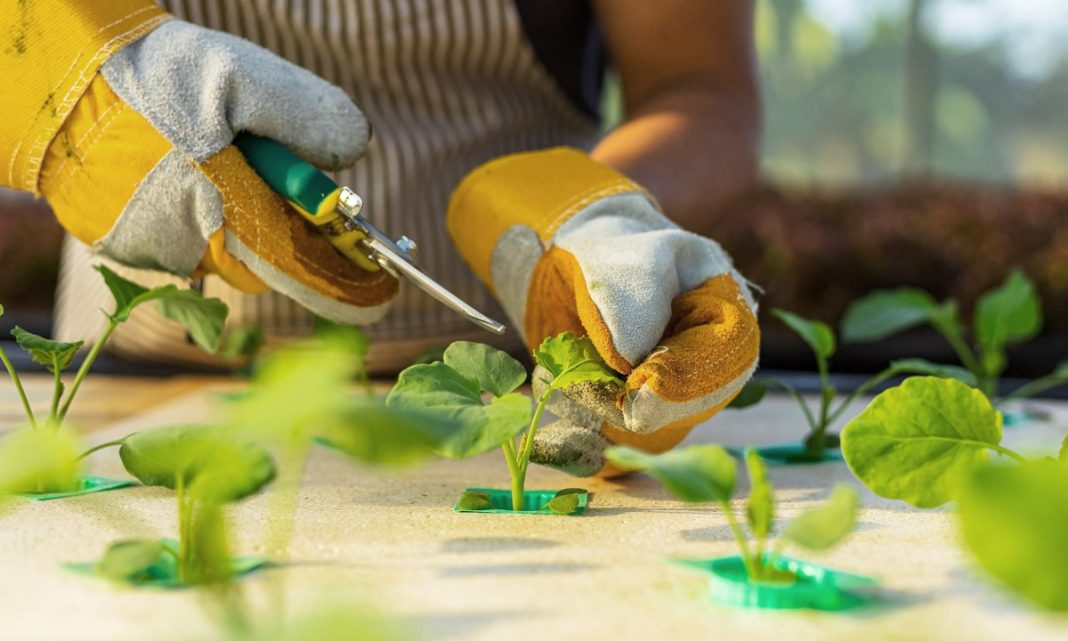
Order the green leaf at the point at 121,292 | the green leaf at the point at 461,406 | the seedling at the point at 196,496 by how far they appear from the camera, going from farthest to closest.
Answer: the green leaf at the point at 121,292
the green leaf at the point at 461,406
the seedling at the point at 196,496

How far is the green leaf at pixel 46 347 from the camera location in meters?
0.78

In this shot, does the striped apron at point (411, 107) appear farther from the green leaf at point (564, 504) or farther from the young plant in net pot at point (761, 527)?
the young plant in net pot at point (761, 527)

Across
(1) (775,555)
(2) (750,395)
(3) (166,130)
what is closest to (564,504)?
(1) (775,555)

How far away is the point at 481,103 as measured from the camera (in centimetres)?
149

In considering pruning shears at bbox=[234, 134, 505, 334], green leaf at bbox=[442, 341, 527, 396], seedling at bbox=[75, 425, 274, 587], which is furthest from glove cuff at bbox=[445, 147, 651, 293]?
seedling at bbox=[75, 425, 274, 587]

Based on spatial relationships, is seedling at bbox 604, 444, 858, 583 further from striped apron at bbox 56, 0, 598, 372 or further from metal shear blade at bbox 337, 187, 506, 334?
striped apron at bbox 56, 0, 598, 372

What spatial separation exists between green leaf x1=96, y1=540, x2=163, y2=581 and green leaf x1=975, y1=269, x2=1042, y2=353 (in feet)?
3.25

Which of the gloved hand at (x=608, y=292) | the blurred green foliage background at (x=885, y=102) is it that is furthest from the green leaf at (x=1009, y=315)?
the blurred green foliage background at (x=885, y=102)

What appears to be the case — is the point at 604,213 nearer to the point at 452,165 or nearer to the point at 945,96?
the point at 452,165

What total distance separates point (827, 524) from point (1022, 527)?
115mm

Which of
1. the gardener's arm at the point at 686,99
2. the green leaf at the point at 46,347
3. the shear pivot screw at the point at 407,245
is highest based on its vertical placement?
the shear pivot screw at the point at 407,245

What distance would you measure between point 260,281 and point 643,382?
0.41 m

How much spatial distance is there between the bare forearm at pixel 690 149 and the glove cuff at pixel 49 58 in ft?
2.05

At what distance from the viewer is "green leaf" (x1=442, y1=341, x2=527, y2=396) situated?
714 mm
